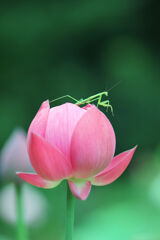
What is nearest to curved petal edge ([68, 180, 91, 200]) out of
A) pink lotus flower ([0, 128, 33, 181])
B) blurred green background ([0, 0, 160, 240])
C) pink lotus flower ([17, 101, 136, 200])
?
pink lotus flower ([17, 101, 136, 200])

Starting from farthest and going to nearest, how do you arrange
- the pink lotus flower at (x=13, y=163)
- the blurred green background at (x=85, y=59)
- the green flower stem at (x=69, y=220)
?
1. the blurred green background at (x=85, y=59)
2. the pink lotus flower at (x=13, y=163)
3. the green flower stem at (x=69, y=220)

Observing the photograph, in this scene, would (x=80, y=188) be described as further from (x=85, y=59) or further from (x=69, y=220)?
(x=85, y=59)

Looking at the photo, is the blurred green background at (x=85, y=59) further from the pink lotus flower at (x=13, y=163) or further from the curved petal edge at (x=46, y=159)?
the curved petal edge at (x=46, y=159)

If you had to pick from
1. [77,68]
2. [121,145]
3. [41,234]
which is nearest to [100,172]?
[41,234]

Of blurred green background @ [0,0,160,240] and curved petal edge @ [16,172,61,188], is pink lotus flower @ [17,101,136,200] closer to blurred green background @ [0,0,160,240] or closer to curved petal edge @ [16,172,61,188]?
curved petal edge @ [16,172,61,188]

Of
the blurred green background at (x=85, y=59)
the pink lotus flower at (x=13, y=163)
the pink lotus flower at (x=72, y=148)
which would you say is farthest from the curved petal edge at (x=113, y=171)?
the blurred green background at (x=85, y=59)

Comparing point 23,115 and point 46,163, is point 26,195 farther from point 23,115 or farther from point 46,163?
point 23,115
